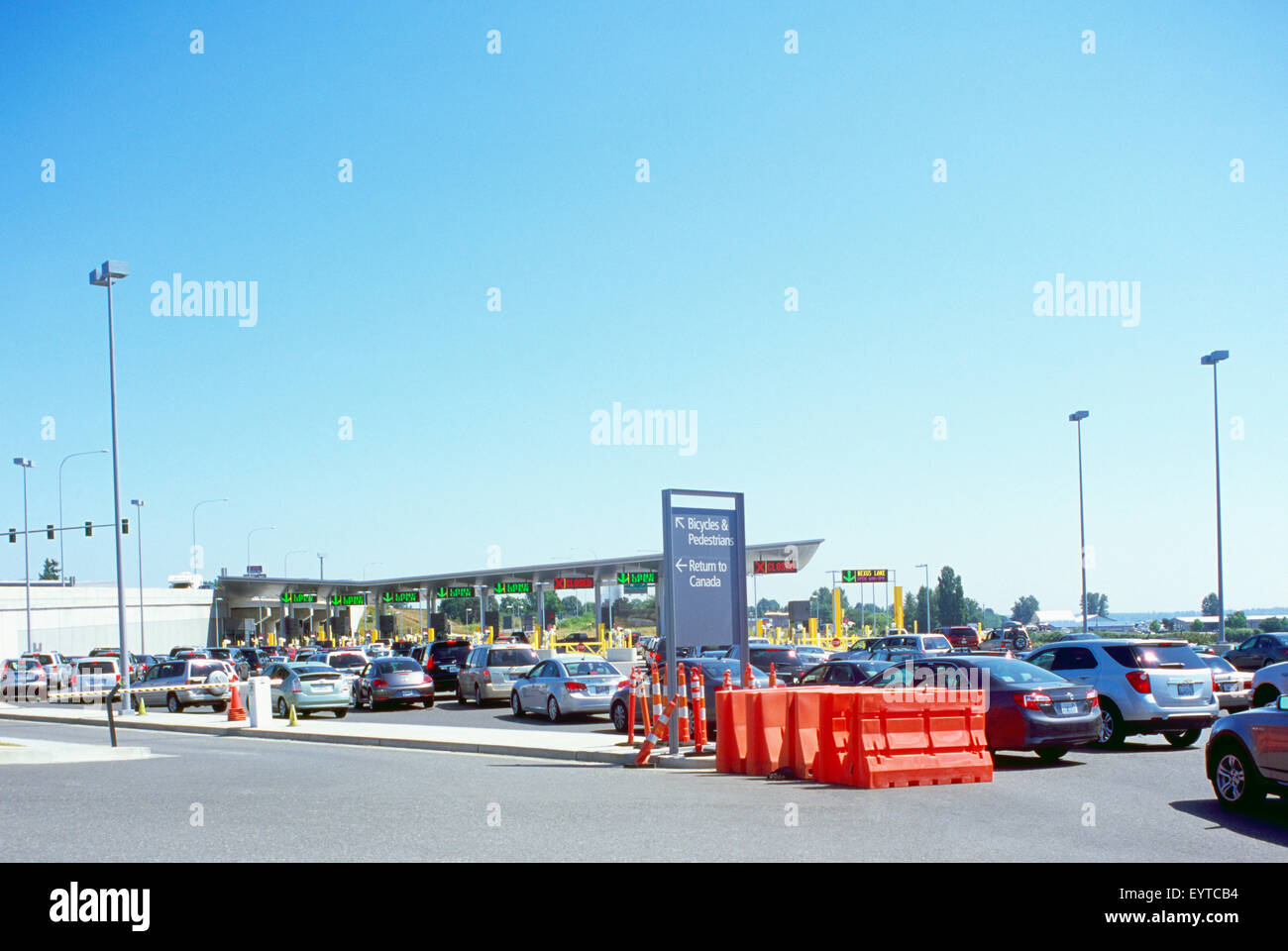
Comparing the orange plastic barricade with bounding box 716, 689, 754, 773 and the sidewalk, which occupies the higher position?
the orange plastic barricade with bounding box 716, 689, 754, 773

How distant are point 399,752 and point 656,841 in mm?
10657

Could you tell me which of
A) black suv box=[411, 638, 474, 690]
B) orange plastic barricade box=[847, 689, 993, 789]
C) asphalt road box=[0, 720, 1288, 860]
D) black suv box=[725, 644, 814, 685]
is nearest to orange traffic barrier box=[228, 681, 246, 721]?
black suv box=[411, 638, 474, 690]

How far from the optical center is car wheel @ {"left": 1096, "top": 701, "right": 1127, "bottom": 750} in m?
16.9

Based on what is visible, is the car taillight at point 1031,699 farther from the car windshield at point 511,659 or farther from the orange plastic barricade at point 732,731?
the car windshield at point 511,659

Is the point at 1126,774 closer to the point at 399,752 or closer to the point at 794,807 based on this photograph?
the point at 794,807

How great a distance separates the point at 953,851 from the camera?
363 inches

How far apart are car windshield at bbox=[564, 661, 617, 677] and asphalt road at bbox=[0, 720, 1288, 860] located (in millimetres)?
8508

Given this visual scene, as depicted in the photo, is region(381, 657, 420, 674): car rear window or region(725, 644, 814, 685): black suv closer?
region(725, 644, 814, 685): black suv

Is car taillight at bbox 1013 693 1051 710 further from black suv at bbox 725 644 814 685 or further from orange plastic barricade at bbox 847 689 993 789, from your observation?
black suv at bbox 725 644 814 685

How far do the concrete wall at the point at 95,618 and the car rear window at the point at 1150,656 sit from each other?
66292 mm

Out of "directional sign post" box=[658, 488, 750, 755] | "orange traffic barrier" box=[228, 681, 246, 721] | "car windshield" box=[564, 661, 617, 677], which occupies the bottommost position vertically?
"orange traffic barrier" box=[228, 681, 246, 721]

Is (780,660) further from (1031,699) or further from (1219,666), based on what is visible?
(1031,699)

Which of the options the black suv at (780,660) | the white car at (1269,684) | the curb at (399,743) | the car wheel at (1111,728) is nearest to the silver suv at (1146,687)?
the car wheel at (1111,728)
